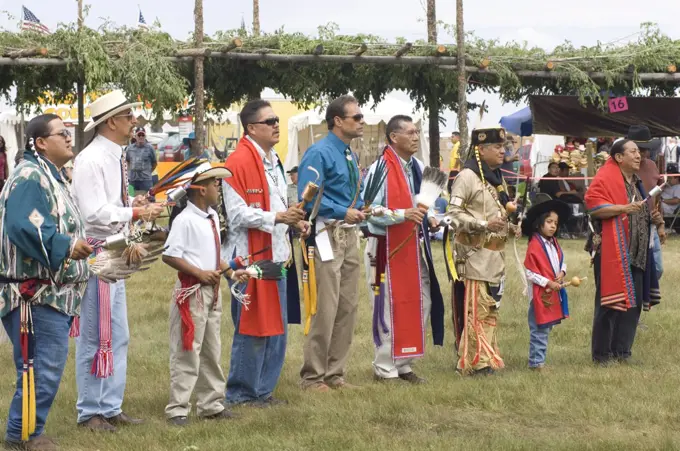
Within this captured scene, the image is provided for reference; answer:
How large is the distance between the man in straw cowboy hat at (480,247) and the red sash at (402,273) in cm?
32

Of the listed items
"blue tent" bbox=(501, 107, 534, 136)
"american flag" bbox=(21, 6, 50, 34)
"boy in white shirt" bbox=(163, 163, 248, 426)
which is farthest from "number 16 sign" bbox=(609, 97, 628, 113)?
"boy in white shirt" bbox=(163, 163, 248, 426)

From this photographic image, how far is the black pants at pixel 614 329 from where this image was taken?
27.2 feet

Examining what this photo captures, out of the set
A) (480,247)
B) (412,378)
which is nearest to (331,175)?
(480,247)

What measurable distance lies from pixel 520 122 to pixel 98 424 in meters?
13.1

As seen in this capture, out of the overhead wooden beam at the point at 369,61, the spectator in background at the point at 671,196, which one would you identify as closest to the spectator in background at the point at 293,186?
the overhead wooden beam at the point at 369,61

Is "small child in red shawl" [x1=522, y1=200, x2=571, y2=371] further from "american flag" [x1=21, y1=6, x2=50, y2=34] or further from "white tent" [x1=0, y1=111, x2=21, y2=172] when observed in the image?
"white tent" [x1=0, y1=111, x2=21, y2=172]

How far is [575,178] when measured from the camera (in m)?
17.5

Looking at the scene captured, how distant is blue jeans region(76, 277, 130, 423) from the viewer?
6031 mm

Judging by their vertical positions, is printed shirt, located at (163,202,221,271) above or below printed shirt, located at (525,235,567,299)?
above

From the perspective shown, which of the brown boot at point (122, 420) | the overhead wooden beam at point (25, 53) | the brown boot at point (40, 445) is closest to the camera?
the brown boot at point (40, 445)

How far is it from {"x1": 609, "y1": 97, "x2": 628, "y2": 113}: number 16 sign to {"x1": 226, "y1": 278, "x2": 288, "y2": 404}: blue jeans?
11540 mm

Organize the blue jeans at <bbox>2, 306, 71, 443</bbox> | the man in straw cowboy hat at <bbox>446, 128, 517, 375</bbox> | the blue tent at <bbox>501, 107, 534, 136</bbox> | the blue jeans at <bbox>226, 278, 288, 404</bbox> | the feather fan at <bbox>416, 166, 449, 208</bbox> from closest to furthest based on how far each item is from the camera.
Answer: the blue jeans at <bbox>2, 306, 71, 443</bbox> → the blue jeans at <bbox>226, 278, 288, 404</bbox> → the feather fan at <bbox>416, 166, 449, 208</bbox> → the man in straw cowboy hat at <bbox>446, 128, 517, 375</bbox> → the blue tent at <bbox>501, 107, 534, 136</bbox>

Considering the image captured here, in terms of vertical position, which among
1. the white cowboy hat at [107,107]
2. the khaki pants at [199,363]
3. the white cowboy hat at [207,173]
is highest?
the white cowboy hat at [107,107]

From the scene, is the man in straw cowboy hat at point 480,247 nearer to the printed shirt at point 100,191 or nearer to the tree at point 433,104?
the printed shirt at point 100,191
